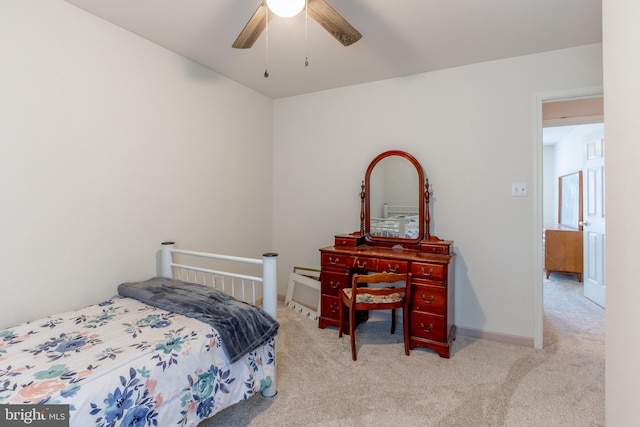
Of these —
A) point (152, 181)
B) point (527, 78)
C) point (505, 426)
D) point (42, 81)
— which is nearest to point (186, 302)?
point (152, 181)

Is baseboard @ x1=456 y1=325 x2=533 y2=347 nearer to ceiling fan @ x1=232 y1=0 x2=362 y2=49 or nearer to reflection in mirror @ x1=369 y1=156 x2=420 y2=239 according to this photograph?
reflection in mirror @ x1=369 y1=156 x2=420 y2=239

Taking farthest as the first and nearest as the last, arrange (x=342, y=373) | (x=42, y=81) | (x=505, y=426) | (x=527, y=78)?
1. (x=527, y=78)
2. (x=342, y=373)
3. (x=42, y=81)
4. (x=505, y=426)

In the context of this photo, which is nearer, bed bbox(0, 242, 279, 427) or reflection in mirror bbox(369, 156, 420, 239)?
bed bbox(0, 242, 279, 427)

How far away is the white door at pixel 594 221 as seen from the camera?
137 inches

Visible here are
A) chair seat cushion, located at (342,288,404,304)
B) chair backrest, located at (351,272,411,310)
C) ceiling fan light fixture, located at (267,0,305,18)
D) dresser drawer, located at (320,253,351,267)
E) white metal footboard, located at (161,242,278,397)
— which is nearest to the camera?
ceiling fan light fixture, located at (267,0,305,18)

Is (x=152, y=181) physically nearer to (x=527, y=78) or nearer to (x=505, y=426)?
(x=505, y=426)

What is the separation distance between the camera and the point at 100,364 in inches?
49.6

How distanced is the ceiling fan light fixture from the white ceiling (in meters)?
0.47

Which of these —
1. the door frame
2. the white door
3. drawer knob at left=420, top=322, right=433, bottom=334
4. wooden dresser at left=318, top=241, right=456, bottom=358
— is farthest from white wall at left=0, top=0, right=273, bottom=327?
the white door

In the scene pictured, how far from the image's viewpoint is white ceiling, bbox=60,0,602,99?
1.95 m

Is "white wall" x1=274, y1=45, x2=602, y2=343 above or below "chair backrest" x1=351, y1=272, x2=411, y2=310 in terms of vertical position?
above

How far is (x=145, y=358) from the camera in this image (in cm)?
132

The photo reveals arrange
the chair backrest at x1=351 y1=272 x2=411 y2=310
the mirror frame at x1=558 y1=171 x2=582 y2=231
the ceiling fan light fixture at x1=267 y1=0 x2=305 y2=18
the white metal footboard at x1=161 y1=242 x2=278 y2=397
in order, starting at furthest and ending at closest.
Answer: the mirror frame at x1=558 y1=171 x2=582 y2=231
the chair backrest at x1=351 y1=272 x2=411 y2=310
the white metal footboard at x1=161 y1=242 x2=278 y2=397
the ceiling fan light fixture at x1=267 y1=0 x2=305 y2=18

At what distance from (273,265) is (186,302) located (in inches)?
21.6
